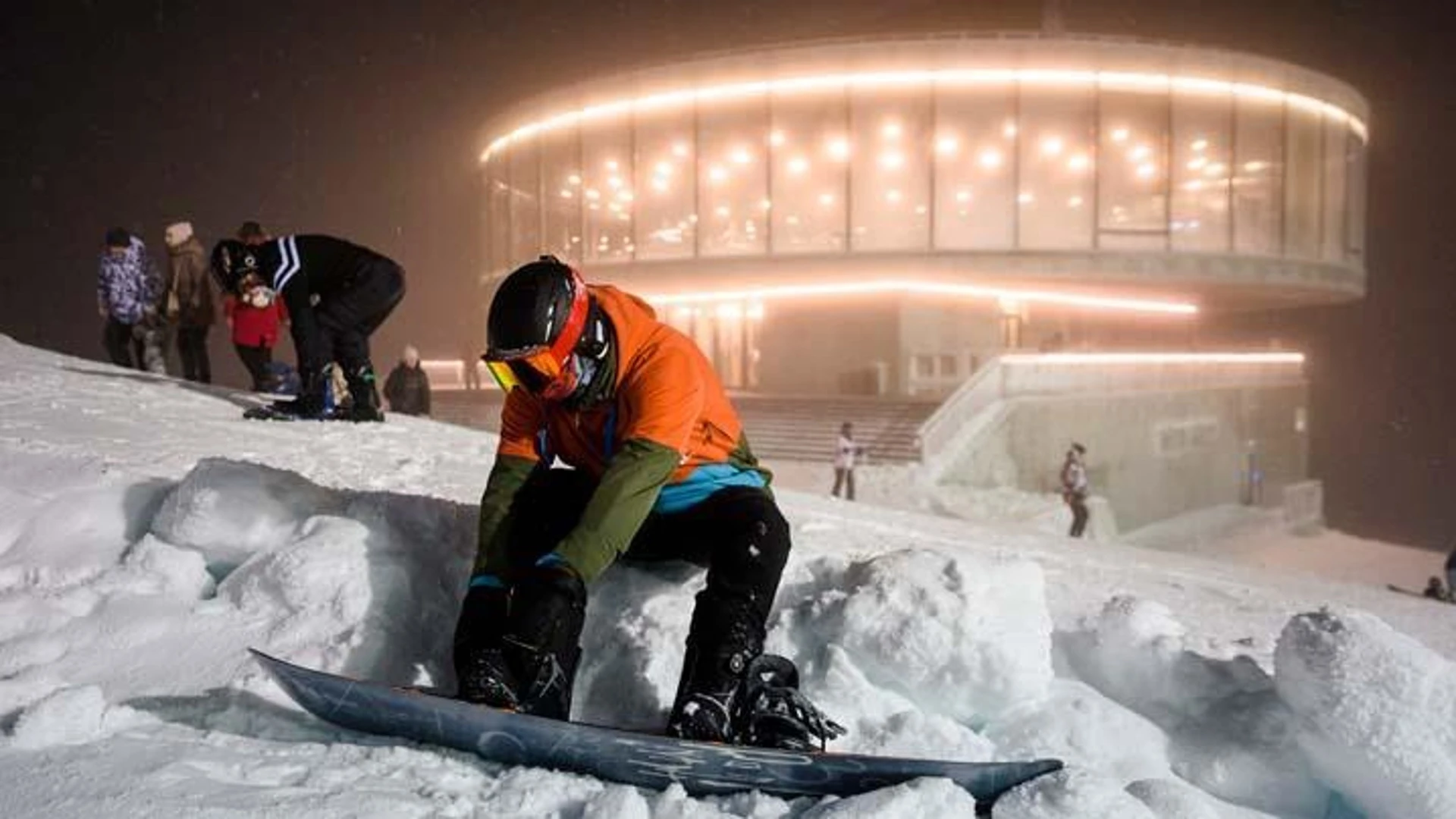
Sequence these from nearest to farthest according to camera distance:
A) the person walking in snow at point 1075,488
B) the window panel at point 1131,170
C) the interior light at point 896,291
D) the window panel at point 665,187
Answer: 1. the person walking in snow at point 1075,488
2. the interior light at point 896,291
3. the window panel at point 1131,170
4. the window panel at point 665,187

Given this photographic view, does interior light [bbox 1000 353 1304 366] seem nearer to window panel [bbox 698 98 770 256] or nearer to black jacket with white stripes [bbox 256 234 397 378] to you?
window panel [bbox 698 98 770 256]

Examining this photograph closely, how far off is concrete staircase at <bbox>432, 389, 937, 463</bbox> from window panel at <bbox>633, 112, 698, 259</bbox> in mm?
8757

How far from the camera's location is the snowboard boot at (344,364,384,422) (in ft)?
23.0

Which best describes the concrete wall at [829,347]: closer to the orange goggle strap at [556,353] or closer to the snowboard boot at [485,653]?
the orange goggle strap at [556,353]

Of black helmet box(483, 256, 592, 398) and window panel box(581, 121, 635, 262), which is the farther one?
window panel box(581, 121, 635, 262)

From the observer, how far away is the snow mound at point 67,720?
7.11 feet

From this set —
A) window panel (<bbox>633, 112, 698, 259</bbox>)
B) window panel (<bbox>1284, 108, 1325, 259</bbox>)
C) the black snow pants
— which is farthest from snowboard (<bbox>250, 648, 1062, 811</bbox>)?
window panel (<bbox>1284, 108, 1325, 259</bbox>)

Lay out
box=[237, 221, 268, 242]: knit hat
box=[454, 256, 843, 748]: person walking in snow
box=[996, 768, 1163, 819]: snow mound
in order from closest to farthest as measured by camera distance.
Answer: box=[996, 768, 1163, 819]: snow mound, box=[454, 256, 843, 748]: person walking in snow, box=[237, 221, 268, 242]: knit hat

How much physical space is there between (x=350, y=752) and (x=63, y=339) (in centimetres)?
7212

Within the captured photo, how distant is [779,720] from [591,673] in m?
0.81

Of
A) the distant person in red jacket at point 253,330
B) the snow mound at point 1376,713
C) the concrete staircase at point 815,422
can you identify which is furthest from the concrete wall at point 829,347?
the snow mound at point 1376,713

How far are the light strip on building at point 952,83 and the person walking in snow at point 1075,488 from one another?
17.4 m

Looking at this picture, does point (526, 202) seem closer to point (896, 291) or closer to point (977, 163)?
point (896, 291)

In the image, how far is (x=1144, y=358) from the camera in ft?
75.5
